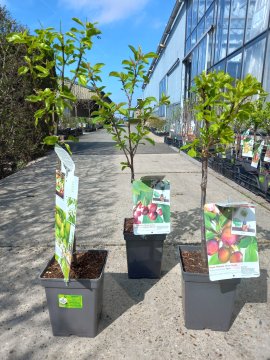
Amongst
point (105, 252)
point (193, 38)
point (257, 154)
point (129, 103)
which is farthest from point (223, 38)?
point (105, 252)

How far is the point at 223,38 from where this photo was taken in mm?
9453

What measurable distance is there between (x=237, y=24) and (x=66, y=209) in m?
8.67

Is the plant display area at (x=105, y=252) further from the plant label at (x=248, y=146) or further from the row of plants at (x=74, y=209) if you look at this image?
the plant label at (x=248, y=146)

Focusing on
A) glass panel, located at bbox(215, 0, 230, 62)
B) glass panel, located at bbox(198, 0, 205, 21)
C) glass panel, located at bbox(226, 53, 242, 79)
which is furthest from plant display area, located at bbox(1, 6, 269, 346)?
glass panel, located at bbox(198, 0, 205, 21)

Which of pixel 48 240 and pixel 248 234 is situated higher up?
pixel 248 234

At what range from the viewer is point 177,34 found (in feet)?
64.0

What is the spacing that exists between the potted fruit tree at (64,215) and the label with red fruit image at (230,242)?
2.45ft

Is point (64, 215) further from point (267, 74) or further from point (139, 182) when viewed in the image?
point (267, 74)

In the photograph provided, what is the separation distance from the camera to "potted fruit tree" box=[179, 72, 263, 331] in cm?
172

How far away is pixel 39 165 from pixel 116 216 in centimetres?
501

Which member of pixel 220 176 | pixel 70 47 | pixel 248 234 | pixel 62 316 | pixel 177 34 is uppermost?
pixel 177 34

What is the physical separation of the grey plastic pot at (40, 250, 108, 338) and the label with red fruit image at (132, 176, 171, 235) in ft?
1.90

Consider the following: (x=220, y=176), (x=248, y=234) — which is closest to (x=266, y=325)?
(x=248, y=234)

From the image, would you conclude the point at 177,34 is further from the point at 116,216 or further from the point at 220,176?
the point at 116,216
